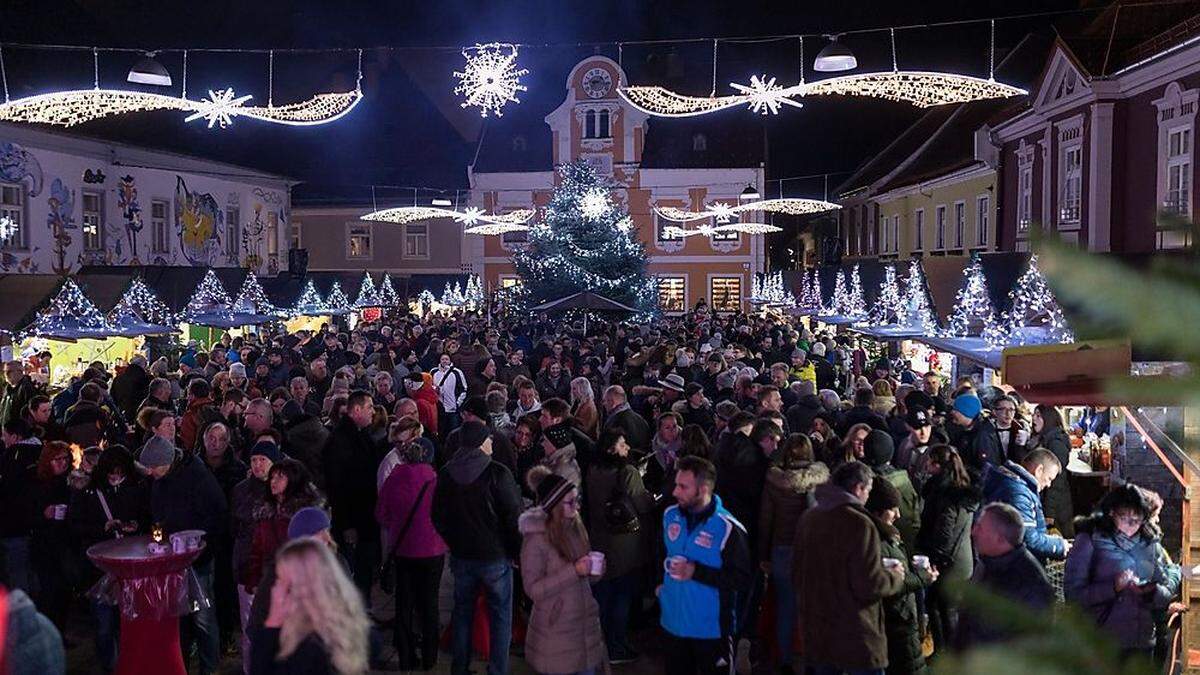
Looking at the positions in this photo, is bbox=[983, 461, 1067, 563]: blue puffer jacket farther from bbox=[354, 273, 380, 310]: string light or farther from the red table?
bbox=[354, 273, 380, 310]: string light

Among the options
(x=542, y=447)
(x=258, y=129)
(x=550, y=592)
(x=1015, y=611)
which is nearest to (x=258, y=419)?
(x=542, y=447)

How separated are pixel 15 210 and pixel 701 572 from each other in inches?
915

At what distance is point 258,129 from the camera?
42.8 meters

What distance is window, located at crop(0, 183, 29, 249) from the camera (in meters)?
24.8

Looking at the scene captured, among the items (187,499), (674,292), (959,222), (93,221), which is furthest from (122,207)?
(674,292)

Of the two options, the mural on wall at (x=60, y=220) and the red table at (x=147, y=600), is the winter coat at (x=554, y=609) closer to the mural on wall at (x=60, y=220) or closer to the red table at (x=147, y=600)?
the red table at (x=147, y=600)

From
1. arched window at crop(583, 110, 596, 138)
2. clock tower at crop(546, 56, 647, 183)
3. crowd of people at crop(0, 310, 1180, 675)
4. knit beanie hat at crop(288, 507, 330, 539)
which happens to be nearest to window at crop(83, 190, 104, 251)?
crowd of people at crop(0, 310, 1180, 675)

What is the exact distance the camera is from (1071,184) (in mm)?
21109

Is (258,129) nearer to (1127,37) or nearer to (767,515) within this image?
(1127,37)

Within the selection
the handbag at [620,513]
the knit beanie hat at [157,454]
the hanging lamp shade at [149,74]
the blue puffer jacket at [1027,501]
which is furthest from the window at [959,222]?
the knit beanie hat at [157,454]

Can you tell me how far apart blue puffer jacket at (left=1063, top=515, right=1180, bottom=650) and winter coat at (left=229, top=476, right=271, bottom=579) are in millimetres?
4747

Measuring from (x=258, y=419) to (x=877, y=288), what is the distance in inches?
606

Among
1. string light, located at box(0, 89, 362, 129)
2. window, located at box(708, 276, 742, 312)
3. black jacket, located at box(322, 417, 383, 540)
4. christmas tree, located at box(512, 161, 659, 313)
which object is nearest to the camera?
black jacket, located at box(322, 417, 383, 540)

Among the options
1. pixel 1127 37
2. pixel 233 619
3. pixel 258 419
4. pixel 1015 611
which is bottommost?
pixel 233 619
